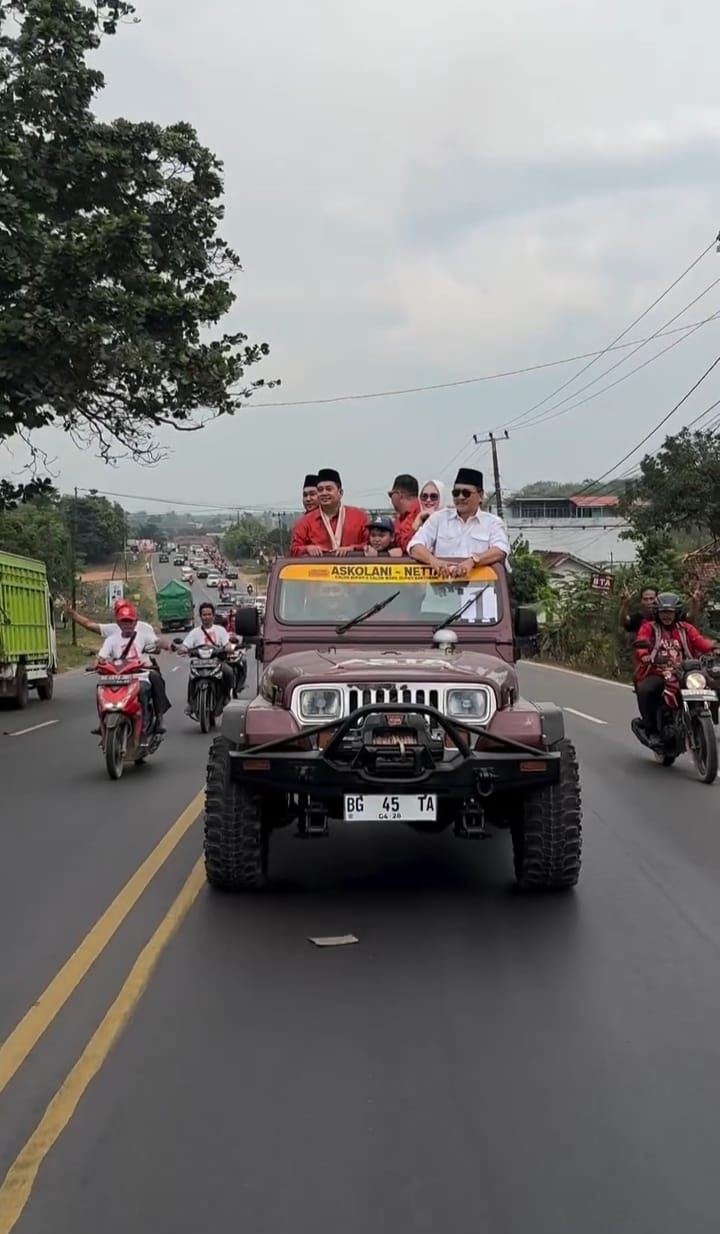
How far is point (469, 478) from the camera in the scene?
8.20m

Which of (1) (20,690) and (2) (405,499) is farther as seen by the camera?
(1) (20,690)

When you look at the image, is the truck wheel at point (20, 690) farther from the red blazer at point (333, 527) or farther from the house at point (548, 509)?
the house at point (548, 509)

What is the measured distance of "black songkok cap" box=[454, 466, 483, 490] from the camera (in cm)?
815

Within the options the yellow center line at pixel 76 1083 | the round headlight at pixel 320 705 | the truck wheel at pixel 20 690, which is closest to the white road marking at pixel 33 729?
the truck wheel at pixel 20 690

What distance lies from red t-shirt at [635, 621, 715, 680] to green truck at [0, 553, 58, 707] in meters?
12.7

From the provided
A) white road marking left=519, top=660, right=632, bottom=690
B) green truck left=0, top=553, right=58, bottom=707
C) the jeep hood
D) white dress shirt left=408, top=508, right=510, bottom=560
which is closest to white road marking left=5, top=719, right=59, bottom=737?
green truck left=0, top=553, right=58, bottom=707

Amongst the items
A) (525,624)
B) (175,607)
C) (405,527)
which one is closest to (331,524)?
(405,527)

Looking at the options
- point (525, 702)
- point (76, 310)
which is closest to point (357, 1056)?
point (525, 702)

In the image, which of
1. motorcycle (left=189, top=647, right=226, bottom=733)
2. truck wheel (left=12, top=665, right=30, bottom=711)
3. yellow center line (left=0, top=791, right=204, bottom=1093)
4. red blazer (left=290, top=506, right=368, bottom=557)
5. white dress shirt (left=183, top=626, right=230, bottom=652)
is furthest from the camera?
truck wheel (left=12, top=665, right=30, bottom=711)

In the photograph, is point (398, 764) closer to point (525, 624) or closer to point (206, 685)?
point (525, 624)

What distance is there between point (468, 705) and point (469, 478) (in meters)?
2.43

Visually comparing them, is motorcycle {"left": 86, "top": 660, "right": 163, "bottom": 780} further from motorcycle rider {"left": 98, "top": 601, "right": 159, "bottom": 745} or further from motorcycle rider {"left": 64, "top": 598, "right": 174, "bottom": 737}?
motorcycle rider {"left": 64, "top": 598, "right": 174, "bottom": 737}

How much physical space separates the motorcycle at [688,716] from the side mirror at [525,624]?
3628mm

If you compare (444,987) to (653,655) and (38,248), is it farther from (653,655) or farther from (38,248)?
(38,248)
